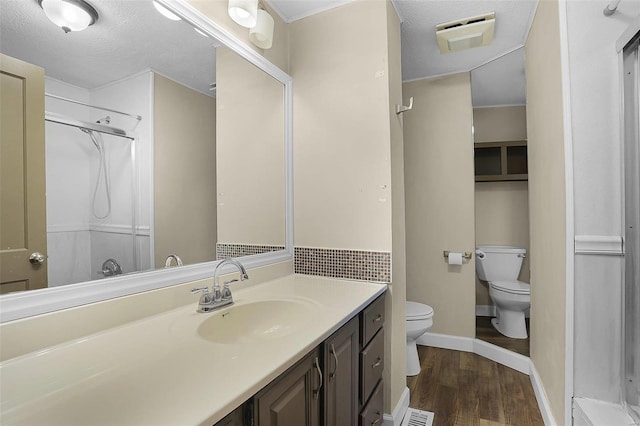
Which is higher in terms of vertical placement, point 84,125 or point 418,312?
point 84,125

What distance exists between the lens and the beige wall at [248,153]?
1.62m

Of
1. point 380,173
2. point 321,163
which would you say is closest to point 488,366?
point 380,173

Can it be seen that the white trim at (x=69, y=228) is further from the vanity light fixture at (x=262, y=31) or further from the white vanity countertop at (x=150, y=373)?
the vanity light fixture at (x=262, y=31)

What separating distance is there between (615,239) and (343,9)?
174 centimetres

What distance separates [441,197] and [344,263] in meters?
1.48

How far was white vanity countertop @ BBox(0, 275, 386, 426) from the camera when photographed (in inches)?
23.9

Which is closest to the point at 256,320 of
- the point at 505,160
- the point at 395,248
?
the point at 395,248

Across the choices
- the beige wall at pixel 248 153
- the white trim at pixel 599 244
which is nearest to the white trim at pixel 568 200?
the white trim at pixel 599 244

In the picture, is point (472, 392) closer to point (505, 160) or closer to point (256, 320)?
point (256, 320)

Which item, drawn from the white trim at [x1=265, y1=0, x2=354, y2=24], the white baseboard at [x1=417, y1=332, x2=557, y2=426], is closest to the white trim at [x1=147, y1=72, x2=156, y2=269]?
the white trim at [x1=265, y1=0, x2=354, y2=24]

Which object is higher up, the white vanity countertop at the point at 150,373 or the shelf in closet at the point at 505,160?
the shelf in closet at the point at 505,160

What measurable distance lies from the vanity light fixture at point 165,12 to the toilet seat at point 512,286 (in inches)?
115

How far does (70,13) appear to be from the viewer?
3.26 ft

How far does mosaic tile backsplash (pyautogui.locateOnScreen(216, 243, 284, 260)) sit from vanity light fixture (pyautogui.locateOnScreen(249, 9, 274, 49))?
1.05 m
